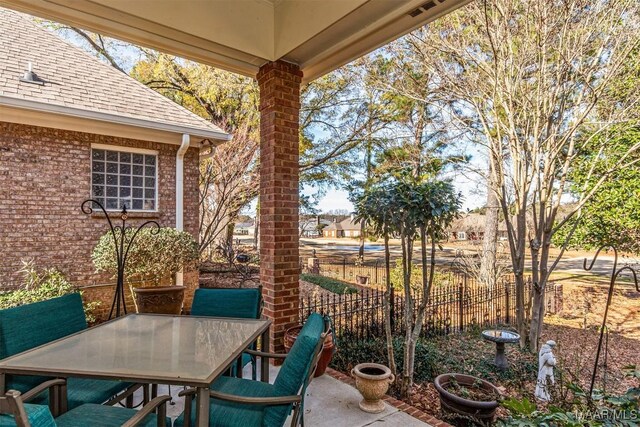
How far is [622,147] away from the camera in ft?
18.3

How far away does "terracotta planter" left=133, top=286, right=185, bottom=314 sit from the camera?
180 inches

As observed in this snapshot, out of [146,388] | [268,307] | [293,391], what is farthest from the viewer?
[268,307]

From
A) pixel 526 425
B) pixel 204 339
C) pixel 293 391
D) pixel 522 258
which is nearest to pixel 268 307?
pixel 204 339

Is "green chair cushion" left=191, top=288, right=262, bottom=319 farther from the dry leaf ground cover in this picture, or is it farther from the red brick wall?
the red brick wall

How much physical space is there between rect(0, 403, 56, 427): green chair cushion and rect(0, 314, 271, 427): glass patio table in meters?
0.53

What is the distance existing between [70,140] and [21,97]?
885mm

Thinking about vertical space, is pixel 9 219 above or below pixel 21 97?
below

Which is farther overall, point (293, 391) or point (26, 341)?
point (26, 341)

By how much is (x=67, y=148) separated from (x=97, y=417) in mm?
5256

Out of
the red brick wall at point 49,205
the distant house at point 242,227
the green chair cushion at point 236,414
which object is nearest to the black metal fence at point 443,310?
the green chair cushion at point 236,414

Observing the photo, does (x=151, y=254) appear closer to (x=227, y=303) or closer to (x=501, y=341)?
(x=227, y=303)

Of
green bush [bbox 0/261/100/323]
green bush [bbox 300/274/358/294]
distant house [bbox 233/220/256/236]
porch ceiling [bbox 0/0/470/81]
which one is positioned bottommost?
green bush [bbox 300/274/358/294]

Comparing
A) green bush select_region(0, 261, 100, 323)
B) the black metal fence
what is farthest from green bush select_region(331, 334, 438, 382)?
green bush select_region(0, 261, 100, 323)

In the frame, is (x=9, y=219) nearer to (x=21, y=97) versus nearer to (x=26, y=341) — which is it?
(x=21, y=97)
